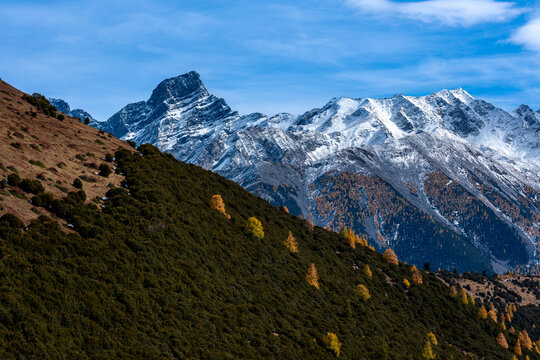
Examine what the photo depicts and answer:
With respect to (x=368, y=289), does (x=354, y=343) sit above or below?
below

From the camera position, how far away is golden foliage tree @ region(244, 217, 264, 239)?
87.5 meters

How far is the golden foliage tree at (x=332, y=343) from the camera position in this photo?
6600 cm

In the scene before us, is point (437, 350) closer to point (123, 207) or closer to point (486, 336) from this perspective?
point (486, 336)

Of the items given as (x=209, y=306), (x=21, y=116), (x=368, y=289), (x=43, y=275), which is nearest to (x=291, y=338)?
(x=209, y=306)

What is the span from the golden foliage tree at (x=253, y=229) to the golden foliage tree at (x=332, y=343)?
26879 mm

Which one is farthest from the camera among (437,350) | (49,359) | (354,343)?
(437,350)

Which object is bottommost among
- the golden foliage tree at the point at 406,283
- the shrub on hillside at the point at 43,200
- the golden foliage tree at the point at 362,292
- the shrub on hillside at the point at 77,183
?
the shrub on hillside at the point at 43,200

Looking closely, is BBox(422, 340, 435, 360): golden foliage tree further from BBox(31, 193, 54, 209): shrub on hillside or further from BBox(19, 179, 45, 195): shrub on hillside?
BBox(19, 179, 45, 195): shrub on hillside

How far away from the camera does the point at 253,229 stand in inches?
3445

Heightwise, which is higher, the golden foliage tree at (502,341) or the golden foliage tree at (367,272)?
the golden foliage tree at (367,272)

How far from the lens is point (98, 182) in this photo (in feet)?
223

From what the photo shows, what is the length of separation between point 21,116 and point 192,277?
45.6 m

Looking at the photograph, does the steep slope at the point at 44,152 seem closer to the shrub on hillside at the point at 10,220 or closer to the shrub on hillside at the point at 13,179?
the shrub on hillside at the point at 13,179

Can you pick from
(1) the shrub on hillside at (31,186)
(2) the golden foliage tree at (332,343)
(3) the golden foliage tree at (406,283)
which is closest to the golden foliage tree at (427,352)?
(3) the golden foliage tree at (406,283)
